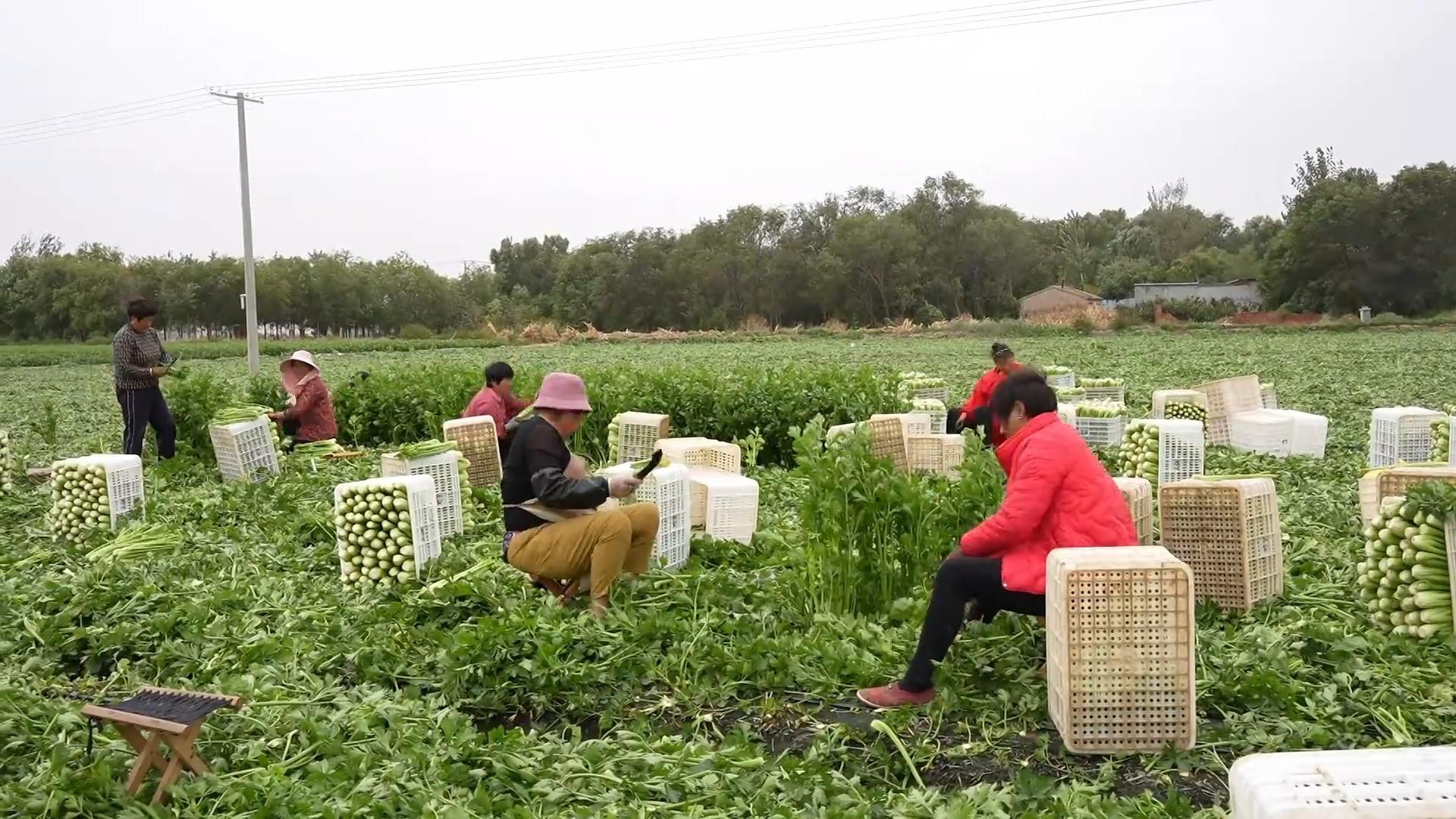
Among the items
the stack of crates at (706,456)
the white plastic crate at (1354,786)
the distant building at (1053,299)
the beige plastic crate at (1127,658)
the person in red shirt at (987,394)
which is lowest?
the beige plastic crate at (1127,658)

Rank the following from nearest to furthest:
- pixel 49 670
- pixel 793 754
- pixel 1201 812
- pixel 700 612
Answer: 1. pixel 1201 812
2. pixel 793 754
3. pixel 49 670
4. pixel 700 612

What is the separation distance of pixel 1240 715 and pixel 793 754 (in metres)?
1.77

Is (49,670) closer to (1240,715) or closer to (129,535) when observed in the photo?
(129,535)

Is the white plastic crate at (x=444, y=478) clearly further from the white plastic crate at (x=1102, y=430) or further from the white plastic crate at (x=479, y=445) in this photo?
the white plastic crate at (x=1102, y=430)

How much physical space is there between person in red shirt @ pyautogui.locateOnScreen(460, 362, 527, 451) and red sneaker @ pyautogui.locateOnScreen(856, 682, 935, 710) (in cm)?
557

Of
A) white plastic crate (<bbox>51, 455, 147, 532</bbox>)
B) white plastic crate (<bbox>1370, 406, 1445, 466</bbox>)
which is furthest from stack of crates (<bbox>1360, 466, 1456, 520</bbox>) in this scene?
white plastic crate (<bbox>51, 455, 147, 532</bbox>)

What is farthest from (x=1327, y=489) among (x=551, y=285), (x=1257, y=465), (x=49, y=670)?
(x=551, y=285)

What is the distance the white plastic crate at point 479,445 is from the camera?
9.52 metres

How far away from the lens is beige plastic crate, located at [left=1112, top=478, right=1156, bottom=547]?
6199 millimetres

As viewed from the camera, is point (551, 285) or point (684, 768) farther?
point (551, 285)

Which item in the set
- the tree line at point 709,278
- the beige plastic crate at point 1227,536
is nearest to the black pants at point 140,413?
the beige plastic crate at point 1227,536

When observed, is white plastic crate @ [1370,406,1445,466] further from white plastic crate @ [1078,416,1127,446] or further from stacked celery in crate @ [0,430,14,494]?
stacked celery in crate @ [0,430,14,494]

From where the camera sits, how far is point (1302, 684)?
4664 mm

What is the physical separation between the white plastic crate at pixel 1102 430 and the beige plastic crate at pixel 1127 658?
23.7 feet
